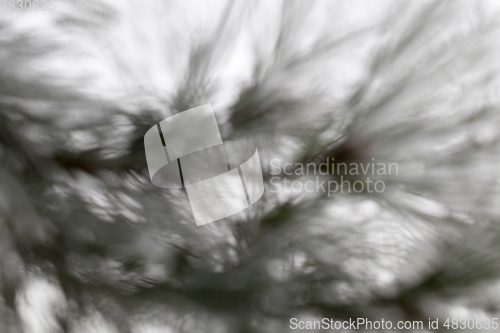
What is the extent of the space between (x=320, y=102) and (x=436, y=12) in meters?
0.12

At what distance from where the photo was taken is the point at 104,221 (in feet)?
1.25

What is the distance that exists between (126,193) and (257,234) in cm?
13

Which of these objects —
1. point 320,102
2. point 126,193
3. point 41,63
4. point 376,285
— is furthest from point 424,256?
point 41,63

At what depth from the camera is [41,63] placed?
38 cm

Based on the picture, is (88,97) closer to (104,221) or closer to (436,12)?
(104,221)

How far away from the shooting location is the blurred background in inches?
13.5

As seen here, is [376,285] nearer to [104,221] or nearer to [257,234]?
[257,234]

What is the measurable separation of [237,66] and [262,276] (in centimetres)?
19

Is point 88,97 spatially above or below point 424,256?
above

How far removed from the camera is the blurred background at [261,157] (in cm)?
34

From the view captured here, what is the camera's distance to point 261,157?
1.19ft

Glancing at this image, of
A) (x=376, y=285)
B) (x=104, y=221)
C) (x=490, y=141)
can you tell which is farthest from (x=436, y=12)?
(x=104, y=221)

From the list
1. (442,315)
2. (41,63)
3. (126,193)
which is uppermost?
(41,63)

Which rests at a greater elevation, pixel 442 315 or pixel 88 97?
pixel 88 97
